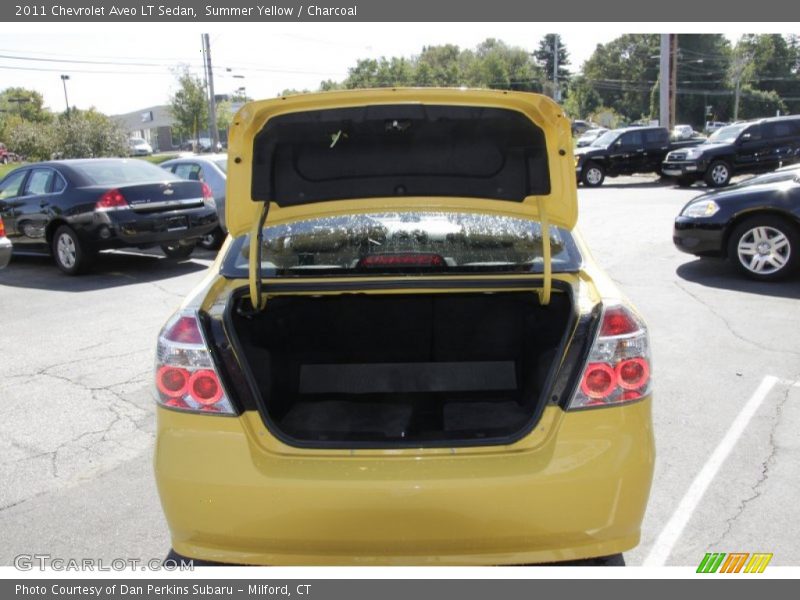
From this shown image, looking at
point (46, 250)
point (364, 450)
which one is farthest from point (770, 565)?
point (46, 250)

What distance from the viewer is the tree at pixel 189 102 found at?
5350 cm

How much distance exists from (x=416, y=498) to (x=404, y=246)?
1380 millimetres

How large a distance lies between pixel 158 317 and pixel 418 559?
5.35 meters

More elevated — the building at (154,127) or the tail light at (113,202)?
the building at (154,127)

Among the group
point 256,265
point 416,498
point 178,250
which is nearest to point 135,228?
point 178,250

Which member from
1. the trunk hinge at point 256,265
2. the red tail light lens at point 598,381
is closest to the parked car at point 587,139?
the trunk hinge at point 256,265

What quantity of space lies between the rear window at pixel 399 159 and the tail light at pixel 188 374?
67 cm

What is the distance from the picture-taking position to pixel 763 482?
3.37 m

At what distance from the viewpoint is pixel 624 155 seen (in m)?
21.6

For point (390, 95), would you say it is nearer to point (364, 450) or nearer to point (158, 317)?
point (364, 450)

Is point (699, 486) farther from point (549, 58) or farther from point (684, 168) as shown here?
point (549, 58)

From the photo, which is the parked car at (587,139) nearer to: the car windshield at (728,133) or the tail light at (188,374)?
the car windshield at (728,133)

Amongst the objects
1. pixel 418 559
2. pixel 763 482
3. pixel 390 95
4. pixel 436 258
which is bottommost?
pixel 763 482

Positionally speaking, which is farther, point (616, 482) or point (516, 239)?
point (516, 239)
